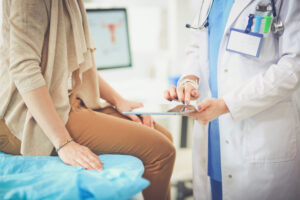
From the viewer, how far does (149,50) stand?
2270 mm

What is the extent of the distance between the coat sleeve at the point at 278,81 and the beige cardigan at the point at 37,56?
0.62 meters

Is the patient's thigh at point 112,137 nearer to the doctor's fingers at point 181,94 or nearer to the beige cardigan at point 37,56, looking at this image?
the beige cardigan at point 37,56

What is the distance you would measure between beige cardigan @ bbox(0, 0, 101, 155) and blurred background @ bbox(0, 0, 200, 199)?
836 mm

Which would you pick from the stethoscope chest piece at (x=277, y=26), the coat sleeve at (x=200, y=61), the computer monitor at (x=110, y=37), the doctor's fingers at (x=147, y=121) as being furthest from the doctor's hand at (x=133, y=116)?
the computer monitor at (x=110, y=37)

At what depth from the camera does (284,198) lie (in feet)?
2.92

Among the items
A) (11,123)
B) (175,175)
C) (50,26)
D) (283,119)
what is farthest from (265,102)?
(175,175)

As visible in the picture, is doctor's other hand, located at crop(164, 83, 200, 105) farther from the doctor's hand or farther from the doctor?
the doctor's hand

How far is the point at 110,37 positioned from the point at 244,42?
1288mm

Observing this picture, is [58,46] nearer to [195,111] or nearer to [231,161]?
[195,111]

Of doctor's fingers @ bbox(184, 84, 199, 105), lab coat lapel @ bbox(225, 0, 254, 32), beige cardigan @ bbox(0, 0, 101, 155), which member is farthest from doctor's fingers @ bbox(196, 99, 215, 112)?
beige cardigan @ bbox(0, 0, 101, 155)

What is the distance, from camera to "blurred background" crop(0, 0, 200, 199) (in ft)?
5.95

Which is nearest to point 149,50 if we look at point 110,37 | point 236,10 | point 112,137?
point 110,37

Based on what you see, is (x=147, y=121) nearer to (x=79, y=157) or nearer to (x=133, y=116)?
(x=133, y=116)

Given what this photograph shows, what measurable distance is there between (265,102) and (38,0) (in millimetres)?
870
